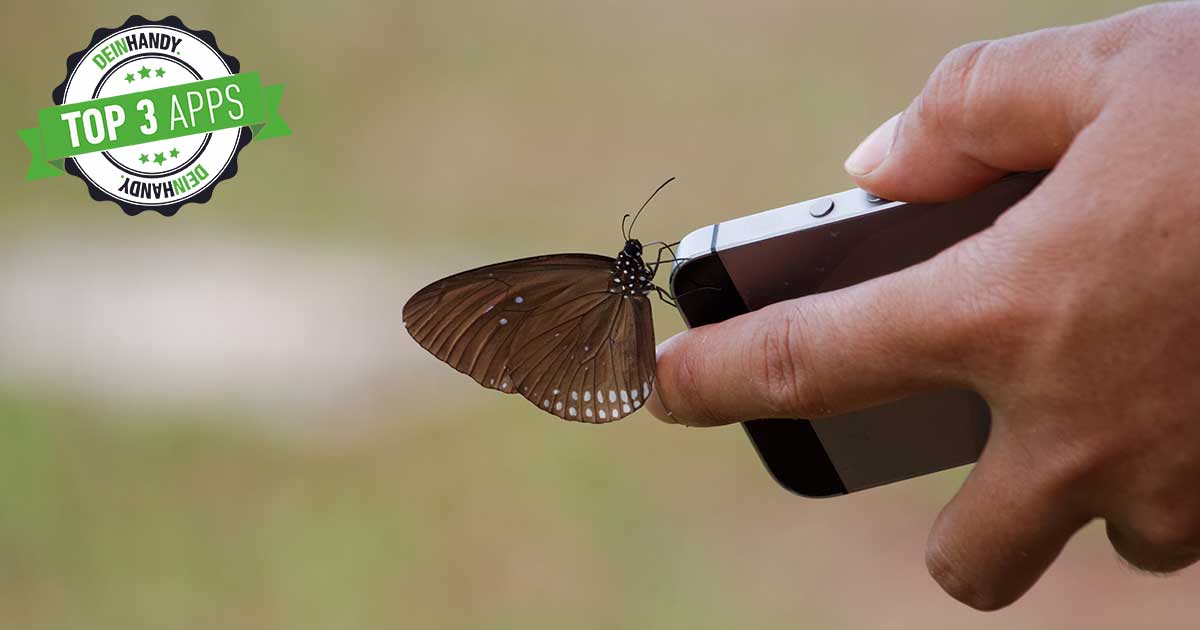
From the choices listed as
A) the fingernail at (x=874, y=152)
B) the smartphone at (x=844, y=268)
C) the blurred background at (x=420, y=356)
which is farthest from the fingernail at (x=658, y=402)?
the blurred background at (x=420, y=356)

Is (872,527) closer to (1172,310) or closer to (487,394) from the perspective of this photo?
(487,394)

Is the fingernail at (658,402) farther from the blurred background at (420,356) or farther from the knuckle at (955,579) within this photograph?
the blurred background at (420,356)

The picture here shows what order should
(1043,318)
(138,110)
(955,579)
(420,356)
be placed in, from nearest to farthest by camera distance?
(1043,318)
(955,579)
(138,110)
(420,356)

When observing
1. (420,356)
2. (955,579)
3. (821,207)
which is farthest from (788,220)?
(420,356)

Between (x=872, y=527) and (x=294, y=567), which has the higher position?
(x=294, y=567)

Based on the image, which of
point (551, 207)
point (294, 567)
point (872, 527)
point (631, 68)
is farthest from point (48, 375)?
point (872, 527)

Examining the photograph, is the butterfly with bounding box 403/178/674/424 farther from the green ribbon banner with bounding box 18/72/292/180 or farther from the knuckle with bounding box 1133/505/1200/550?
the green ribbon banner with bounding box 18/72/292/180

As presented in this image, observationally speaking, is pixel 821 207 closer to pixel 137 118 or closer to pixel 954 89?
pixel 954 89
